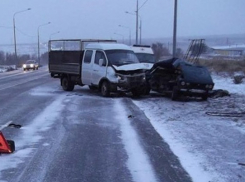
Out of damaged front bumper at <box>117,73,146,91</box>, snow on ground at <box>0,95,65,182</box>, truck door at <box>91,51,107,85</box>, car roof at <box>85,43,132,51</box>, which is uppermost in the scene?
car roof at <box>85,43,132,51</box>

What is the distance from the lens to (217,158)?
23.7ft

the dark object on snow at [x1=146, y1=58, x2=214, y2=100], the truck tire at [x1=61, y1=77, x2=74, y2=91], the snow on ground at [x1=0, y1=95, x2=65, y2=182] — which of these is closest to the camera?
the snow on ground at [x1=0, y1=95, x2=65, y2=182]

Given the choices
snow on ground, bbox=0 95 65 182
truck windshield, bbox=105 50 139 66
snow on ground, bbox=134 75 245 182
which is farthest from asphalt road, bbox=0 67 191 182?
truck windshield, bbox=105 50 139 66

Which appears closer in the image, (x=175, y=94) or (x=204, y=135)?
(x=204, y=135)

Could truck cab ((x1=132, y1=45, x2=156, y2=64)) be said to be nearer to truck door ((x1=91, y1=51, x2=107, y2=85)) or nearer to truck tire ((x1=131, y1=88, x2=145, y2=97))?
truck door ((x1=91, y1=51, x2=107, y2=85))

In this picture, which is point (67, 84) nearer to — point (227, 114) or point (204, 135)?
point (227, 114)

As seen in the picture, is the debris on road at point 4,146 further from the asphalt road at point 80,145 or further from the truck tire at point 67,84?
the truck tire at point 67,84

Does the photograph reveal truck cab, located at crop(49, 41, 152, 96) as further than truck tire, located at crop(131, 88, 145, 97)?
No

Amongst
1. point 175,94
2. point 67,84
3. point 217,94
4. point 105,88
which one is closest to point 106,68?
point 105,88

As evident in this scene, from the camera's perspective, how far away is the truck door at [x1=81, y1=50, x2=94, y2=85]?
1884 centimetres

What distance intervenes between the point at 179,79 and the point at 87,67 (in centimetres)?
489

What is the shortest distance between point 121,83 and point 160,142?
8.75 m

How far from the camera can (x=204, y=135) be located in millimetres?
9328

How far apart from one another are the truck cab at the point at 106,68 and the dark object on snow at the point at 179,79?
2.28 feet
